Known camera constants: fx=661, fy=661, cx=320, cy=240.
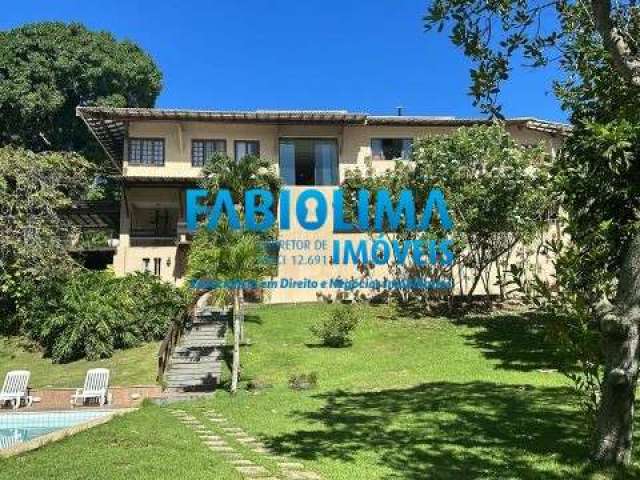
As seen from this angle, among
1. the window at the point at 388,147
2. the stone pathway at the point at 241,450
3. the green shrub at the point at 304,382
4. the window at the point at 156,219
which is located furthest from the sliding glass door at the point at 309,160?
the stone pathway at the point at 241,450

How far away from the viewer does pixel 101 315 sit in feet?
75.8

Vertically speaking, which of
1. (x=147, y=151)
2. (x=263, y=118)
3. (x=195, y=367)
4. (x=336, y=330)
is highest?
(x=263, y=118)

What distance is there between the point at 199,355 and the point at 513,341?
10.5m

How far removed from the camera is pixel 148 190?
33250mm

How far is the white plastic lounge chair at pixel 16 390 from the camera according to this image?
699 inches

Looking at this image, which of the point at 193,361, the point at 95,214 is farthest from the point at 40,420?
the point at 95,214

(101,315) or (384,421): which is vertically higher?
(101,315)

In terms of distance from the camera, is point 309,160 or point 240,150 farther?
point 309,160

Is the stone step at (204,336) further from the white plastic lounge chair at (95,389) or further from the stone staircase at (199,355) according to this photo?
the white plastic lounge chair at (95,389)

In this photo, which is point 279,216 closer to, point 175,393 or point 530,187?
point 530,187

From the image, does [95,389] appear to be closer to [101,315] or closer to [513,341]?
[101,315]

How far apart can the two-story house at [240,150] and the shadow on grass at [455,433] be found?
1764cm

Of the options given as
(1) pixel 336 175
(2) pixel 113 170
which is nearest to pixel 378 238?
(1) pixel 336 175

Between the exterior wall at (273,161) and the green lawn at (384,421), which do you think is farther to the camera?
the exterior wall at (273,161)
